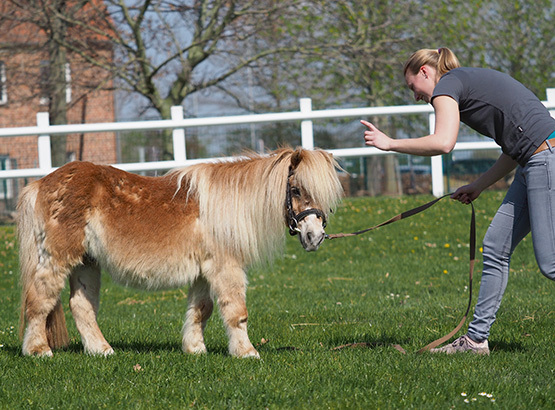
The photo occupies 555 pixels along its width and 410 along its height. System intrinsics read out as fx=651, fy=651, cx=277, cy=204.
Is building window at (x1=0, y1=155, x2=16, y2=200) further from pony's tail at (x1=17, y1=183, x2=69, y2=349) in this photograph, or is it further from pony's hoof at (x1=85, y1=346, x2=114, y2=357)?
pony's hoof at (x1=85, y1=346, x2=114, y2=357)

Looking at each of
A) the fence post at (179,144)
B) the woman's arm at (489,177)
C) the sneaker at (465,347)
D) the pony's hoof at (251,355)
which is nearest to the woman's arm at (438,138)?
the woman's arm at (489,177)

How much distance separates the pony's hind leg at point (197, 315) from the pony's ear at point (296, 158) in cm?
116

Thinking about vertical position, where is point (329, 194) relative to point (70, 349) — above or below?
above

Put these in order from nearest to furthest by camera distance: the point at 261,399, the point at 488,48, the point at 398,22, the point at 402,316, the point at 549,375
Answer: the point at 261,399 < the point at 549,375 < the point at 402,316 < the point at 398,22 < the point at 488,48

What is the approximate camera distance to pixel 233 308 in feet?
15.7

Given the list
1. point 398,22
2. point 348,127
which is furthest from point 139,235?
point 398,22

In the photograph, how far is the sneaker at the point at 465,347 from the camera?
479 cm

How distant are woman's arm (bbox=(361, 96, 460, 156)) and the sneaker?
5.26 feet

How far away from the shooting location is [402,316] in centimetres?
652

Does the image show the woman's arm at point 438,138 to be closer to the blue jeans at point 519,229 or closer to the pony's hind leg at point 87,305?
the blue jeans at point 519,229

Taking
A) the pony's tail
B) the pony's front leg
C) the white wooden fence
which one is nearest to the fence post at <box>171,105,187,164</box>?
the white wooden fence

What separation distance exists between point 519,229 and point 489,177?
513mm

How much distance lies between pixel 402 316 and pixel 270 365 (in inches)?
Answer: 94.4

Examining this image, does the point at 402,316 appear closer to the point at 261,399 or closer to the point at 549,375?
the point at 549,375
